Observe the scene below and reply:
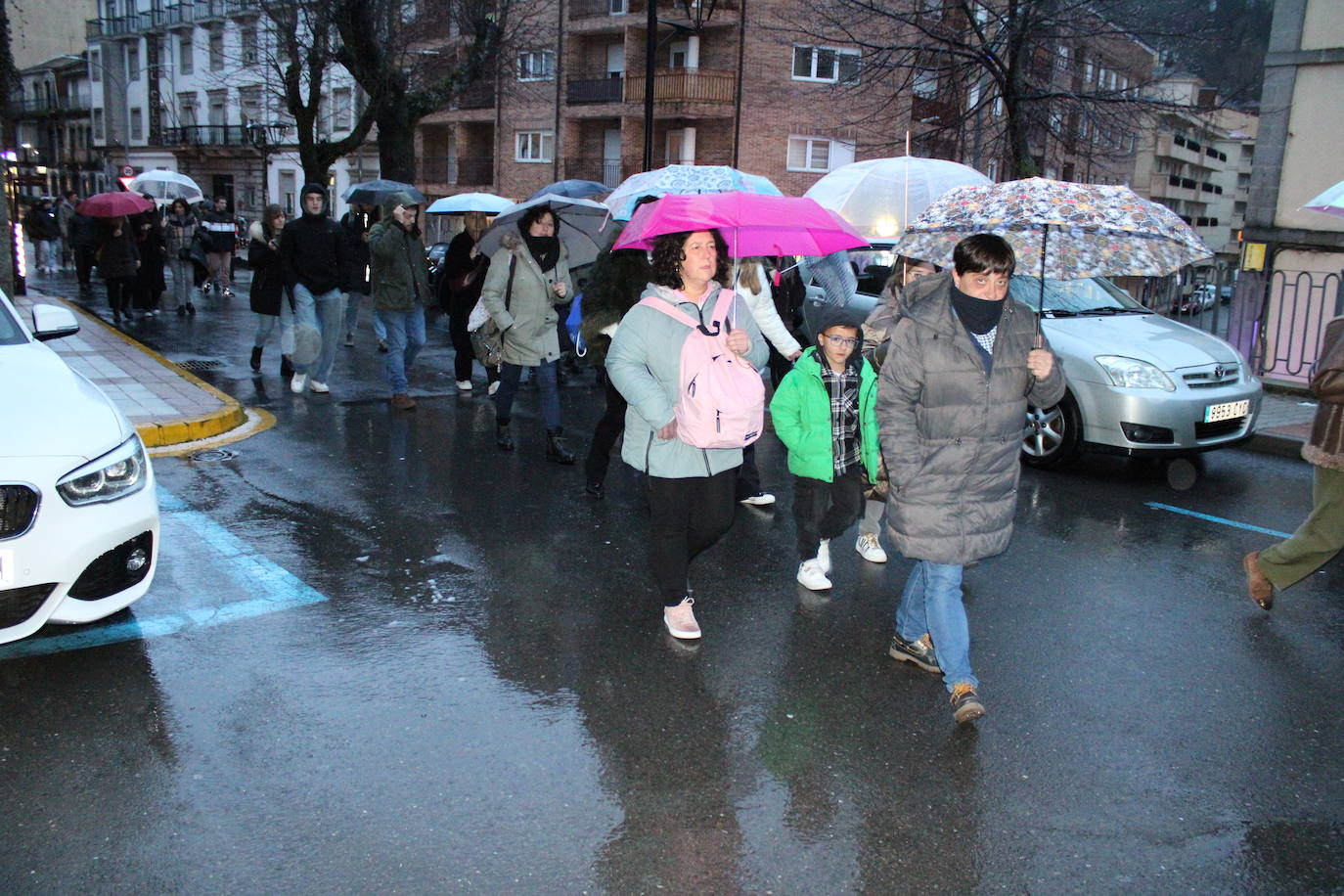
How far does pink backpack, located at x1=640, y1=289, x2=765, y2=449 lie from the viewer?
14.6 feet

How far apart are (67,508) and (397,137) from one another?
63.0 ft

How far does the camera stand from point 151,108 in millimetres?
63688

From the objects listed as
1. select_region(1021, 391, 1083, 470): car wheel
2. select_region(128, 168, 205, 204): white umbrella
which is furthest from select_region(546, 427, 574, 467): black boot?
select_region(128, 168, 205, 204): white umbrella

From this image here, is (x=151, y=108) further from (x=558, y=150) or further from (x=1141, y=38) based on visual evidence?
(x=1141, y=38)

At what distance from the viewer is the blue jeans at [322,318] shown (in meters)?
10.1

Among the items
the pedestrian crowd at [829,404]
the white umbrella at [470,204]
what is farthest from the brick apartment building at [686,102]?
the pedestrian crowd at [829,404]

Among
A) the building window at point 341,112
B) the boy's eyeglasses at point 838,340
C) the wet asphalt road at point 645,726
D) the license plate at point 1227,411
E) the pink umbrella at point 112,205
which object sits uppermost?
the building window at point 341,112

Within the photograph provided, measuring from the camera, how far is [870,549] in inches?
241

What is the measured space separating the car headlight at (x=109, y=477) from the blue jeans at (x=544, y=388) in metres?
3.64

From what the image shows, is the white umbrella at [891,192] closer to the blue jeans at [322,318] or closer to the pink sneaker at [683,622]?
the pink sneaker at [683,622]

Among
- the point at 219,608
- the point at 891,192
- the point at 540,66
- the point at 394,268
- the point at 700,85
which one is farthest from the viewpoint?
the point at 540,66

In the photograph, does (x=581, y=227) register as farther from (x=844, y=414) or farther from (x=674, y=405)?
(x=674, y=405)

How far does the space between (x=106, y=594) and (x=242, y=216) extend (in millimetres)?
58390

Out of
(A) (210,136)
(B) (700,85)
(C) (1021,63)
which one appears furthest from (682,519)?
(A) (210,136)
